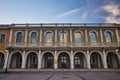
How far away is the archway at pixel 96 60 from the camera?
2272cm

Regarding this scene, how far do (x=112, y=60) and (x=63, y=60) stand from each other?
33.9ft

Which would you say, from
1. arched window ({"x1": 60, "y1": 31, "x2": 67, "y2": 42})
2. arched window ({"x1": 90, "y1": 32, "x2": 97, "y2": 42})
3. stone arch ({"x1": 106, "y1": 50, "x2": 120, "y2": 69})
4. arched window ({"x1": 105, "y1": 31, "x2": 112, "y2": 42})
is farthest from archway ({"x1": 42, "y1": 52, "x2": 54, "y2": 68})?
arched window ({"x1": 105, "y1": 31, "x2": 112, "y2": 42})

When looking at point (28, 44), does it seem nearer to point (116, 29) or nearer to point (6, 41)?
point (6, 41)

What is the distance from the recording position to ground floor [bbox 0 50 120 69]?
2155cm

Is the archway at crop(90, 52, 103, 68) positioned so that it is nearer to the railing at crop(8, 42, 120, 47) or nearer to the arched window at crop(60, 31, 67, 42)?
the railing at crop(8, 42, 120, 47)

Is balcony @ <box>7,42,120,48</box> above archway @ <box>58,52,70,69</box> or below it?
above

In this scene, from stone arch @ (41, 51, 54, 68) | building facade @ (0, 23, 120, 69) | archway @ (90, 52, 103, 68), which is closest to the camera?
building facade @ (0, 23, 120, 69)

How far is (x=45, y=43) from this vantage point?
2223 centimetres

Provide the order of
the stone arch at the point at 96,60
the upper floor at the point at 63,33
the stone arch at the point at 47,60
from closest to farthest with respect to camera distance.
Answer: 1. the stone arch at the point at 96,60
2. the upper floor at the point at 63,33
3. the stone arch at the point at 47,60

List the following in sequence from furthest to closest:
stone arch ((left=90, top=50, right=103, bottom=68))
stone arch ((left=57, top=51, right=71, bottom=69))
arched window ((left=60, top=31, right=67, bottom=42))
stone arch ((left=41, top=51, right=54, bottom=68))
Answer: stone arch ((left=41, top=51, right=54, bottom=68)) → stone arch ((left=57, top=51, right=71, bottom=69)) → arched window ((left=60, top=31, right=67, bottom=42)) → stone arch ((left=90, top=50, right=103, bottom=68))

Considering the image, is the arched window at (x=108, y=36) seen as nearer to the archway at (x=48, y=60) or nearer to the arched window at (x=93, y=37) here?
the arched window at (x=93, y=37)

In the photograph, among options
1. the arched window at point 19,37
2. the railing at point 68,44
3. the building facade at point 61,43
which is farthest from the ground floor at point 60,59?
the arched window at point 19,37

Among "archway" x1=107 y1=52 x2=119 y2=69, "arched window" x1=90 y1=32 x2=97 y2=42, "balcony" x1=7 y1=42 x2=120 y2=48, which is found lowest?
"archway" x1=107 y1=52 x2=119 y2=69

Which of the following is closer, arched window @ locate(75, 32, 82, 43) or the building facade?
the building facade
